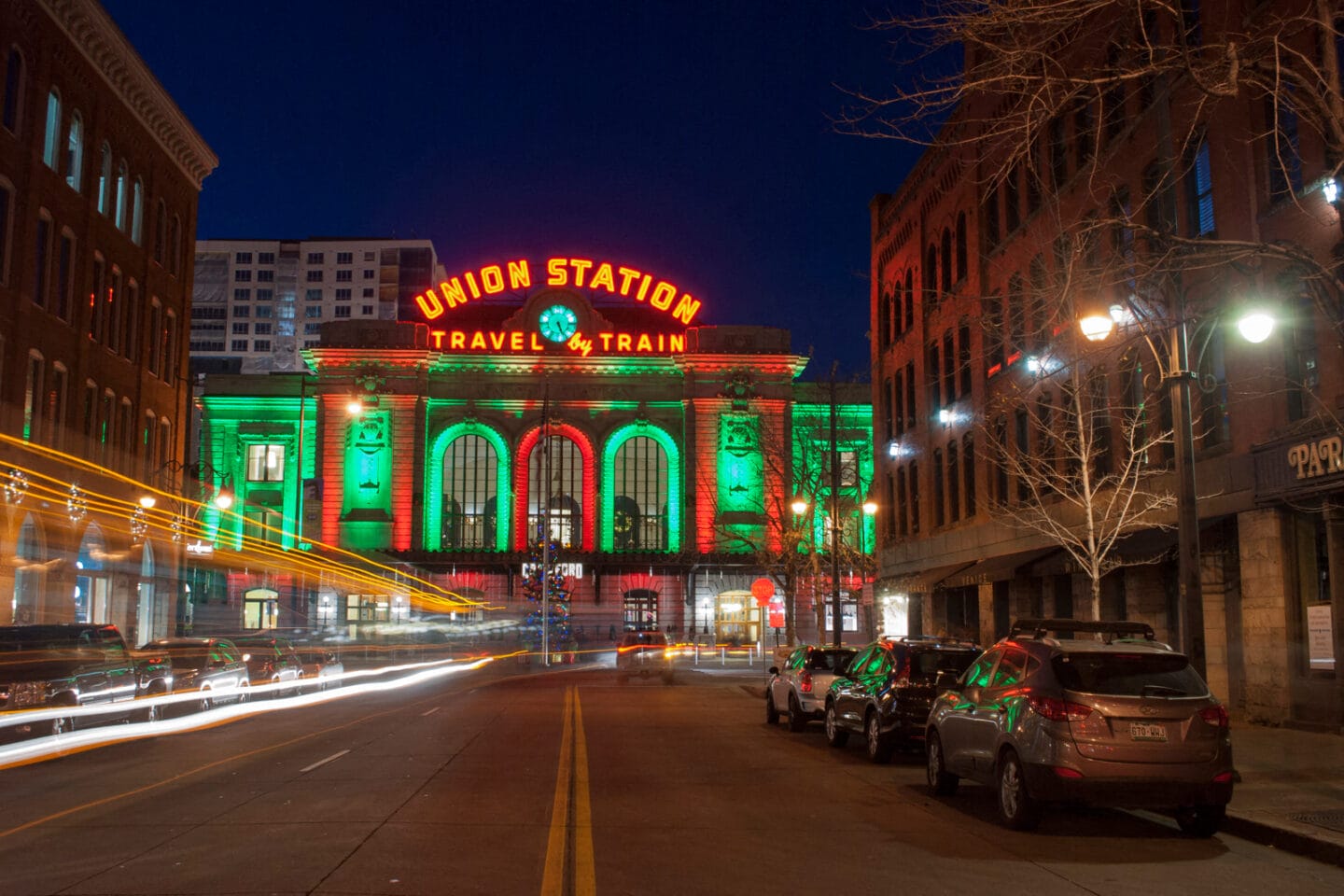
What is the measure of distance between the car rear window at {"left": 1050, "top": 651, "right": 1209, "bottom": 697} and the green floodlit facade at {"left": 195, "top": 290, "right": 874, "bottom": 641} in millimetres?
56902

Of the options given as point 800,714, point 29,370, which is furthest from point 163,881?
point 29,370

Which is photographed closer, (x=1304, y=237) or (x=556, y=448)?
(x=1304, y=237)

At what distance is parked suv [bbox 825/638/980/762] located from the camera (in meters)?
16.5

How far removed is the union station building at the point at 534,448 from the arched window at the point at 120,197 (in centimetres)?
2637

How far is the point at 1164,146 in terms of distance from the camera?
14781mm

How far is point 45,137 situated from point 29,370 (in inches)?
265

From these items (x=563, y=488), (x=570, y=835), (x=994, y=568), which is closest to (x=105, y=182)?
(x=994, y=568)

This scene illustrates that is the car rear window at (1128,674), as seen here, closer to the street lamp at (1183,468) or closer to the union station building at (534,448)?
the street lamp at (1183,468)

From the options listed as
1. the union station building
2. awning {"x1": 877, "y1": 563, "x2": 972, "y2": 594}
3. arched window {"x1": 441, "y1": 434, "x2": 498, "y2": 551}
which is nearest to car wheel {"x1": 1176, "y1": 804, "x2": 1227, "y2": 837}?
awning {"x1": 877, "y1": 563, "x2": 972, "y2": 594}

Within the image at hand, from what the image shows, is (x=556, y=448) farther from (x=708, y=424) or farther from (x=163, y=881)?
(x=163, y=881)

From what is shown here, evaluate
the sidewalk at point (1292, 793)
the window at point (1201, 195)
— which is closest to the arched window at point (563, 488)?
the window at point (1201, 195)

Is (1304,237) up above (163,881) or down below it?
above

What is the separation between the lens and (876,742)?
55.1 ft

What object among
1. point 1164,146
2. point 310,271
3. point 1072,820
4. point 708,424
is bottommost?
point 1072,820
